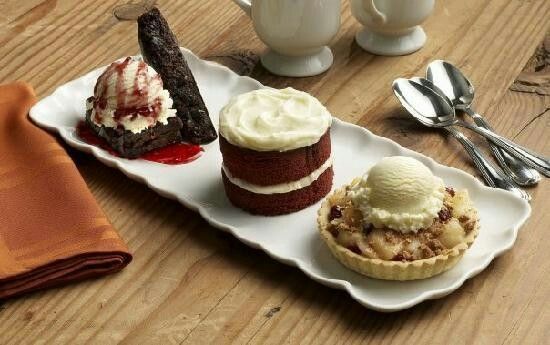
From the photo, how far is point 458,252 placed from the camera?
160cm

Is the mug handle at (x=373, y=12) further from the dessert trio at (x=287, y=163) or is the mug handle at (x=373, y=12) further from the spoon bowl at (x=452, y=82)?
the dessert trio at (x=287, y=163)

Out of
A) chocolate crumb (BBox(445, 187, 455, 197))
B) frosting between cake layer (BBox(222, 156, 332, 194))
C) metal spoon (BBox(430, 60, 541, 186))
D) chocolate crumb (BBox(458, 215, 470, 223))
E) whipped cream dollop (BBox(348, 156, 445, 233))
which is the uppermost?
whipped cream dollop (BBox(348, 156, 445, 233))

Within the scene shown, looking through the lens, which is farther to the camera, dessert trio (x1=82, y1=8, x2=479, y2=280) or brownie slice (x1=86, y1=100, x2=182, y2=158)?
brownie slice (x1=86, y1=100, x2=182, y2=158)

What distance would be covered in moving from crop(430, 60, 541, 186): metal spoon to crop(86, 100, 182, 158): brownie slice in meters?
0.58

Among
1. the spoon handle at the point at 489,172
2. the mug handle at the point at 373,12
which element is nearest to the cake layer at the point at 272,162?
the spoon handle at the point at 489,172

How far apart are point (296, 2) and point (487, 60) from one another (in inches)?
19.4

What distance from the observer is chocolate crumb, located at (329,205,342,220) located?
1709mm

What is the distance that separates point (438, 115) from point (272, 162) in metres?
0.48

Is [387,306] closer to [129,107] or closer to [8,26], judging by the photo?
[129,107]

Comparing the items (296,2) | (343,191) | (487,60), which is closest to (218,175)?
(343,191)

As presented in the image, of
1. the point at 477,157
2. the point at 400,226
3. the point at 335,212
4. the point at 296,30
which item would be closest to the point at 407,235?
the point at 400,226

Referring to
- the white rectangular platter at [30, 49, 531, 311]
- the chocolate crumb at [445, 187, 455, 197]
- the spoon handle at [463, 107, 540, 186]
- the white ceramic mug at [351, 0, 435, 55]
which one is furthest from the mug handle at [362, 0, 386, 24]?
→ the chocolate crumb at [445, 187, 455, 197]

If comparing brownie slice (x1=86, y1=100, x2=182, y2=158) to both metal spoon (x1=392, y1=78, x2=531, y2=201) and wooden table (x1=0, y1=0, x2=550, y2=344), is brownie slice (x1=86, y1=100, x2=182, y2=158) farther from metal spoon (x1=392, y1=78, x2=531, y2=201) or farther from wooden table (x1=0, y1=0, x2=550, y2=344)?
metal spoon (x1=392, y1=78, x2=531, y2=201)

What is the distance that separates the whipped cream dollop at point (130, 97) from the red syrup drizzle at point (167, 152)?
42mm
